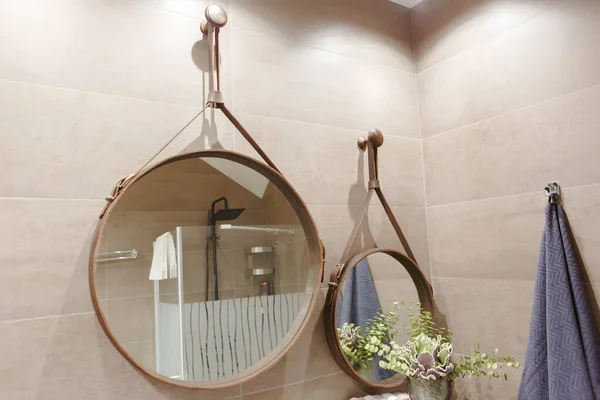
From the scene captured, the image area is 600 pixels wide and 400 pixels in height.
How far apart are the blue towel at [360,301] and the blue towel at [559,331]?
446 millimetres

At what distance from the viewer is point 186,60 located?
1.33 metres

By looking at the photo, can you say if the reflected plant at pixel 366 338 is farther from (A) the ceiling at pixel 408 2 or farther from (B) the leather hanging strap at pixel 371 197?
(A) the ceiling at pixel 408 2

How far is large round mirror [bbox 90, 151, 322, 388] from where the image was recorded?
1.13m

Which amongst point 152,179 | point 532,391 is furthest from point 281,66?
point 532,391

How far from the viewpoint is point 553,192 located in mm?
1345

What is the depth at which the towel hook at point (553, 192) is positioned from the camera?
52.7 inches

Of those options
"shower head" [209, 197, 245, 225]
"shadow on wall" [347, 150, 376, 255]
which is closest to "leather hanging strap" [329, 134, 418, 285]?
"shadow on wall" [347, 150, 376, 255]

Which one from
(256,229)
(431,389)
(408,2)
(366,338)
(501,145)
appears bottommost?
(431,389)

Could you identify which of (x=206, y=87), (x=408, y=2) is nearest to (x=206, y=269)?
(x=206, y=87)

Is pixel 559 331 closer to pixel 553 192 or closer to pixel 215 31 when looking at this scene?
pixel 553 192

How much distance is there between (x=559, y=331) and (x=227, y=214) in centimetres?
94

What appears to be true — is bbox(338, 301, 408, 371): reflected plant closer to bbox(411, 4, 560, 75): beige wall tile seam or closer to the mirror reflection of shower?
the mirror reflection of shower

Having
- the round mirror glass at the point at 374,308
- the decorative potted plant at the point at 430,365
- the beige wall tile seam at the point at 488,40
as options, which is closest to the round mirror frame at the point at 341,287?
the round mirror glass at the point at 374,308

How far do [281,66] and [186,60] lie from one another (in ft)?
1.02
